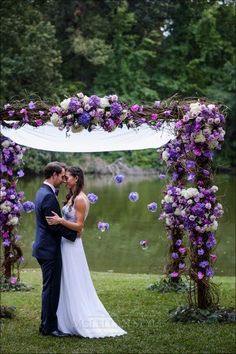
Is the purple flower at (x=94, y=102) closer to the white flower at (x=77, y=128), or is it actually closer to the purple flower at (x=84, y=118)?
the purple flower at (x=84, y=118)

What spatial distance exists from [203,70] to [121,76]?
6001mm

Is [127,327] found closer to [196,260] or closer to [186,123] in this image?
[196,260]

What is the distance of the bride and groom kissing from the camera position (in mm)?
6758

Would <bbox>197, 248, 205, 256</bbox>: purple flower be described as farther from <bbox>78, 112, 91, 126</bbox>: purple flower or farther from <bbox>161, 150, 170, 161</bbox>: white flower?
<bbox>78, 112, 91, 126</bbox>: purple flower

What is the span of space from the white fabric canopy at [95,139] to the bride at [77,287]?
92 cm

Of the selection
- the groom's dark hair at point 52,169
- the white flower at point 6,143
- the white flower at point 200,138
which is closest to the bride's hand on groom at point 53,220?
the groom's dark hair at point 52,169

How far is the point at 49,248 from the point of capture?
680 cm

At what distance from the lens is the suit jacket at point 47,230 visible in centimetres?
673

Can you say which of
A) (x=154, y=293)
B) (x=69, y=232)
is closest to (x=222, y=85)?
(x=154, y=293)

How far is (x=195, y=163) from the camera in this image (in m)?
7.55

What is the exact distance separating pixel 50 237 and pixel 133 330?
4.97 ft

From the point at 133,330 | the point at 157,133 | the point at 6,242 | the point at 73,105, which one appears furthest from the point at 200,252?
the point at 6,242

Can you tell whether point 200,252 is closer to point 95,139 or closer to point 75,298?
point 75,298

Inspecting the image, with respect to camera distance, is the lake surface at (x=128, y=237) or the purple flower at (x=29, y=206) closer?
the purple flower at (x=29, y=206)
